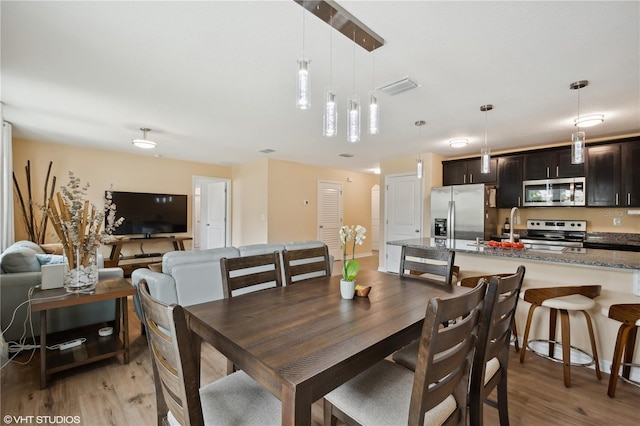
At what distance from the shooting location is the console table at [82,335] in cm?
199

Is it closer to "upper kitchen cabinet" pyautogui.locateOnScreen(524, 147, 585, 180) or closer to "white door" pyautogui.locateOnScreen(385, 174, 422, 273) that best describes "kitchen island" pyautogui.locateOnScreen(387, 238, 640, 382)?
"upper kitchen cabinet" pyautogui.locateOnScreen(524, 147, 585, 180)

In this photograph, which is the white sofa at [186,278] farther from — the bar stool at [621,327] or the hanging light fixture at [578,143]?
the hanging light fixture at [578,143]

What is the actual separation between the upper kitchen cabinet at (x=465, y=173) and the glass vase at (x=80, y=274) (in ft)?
18.0

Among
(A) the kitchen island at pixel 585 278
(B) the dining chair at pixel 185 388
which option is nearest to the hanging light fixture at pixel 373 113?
(A) the kitchen island at pixel 585 278

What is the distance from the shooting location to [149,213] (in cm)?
559

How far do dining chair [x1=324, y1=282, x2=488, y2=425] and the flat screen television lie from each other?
5.49 m

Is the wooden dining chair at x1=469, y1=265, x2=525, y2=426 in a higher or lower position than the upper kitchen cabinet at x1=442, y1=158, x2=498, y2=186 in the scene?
lower

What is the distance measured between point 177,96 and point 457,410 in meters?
3.31

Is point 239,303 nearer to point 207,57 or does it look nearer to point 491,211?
point 207,57

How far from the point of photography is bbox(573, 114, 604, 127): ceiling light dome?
3174mm

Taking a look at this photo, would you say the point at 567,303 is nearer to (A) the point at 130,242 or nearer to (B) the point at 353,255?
(B) the point at 353,255

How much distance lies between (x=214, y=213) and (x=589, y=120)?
23.6 feet

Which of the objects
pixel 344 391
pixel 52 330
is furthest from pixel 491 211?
pixel 52 330

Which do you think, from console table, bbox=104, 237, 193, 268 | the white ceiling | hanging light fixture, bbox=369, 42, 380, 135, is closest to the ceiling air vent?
the white ceiling
